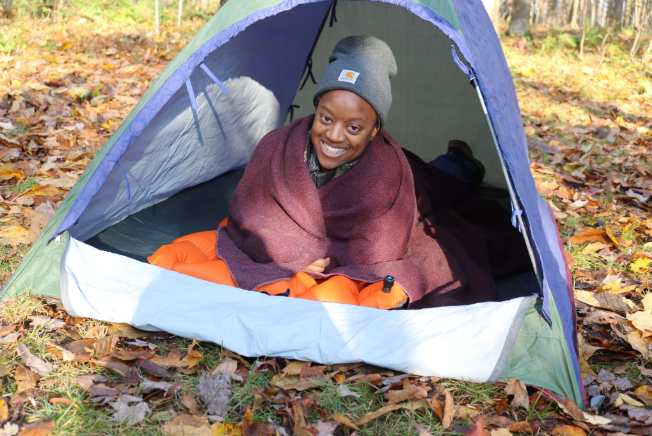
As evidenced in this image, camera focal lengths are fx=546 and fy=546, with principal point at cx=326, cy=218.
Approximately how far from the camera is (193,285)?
6.69 feet

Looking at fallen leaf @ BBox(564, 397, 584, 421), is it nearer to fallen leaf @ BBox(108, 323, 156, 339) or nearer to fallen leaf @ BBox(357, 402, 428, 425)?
fallen leaf @ BBox(357, 402, 428, 425)

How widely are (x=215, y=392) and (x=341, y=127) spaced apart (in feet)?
4.00

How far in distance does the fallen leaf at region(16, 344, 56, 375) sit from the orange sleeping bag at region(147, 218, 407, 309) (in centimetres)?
58

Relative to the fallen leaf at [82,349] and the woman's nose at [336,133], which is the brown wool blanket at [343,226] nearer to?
the woman's nose at [336,133]

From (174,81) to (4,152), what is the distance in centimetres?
217

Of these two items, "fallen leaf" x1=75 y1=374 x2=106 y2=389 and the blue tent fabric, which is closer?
"fallen leaf" x1=75 y1=374 x2=106 y2=389

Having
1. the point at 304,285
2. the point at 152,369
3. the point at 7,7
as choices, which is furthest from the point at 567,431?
the point at 7,7

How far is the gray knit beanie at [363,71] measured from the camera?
2303 millimetres

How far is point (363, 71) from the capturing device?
91.7 inches

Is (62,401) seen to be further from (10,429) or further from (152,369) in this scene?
(152,369)

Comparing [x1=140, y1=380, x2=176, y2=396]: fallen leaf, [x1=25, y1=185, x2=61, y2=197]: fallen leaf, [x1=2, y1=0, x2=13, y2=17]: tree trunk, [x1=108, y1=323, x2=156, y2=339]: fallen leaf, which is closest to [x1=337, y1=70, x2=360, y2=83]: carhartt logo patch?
[x1=108, y1=323, x2=156, y2=339]: fallen leaf

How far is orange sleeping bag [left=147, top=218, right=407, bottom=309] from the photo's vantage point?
2189mm

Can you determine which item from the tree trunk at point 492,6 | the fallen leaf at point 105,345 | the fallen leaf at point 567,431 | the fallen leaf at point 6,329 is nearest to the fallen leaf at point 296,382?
the fallen leaf at point 105,345

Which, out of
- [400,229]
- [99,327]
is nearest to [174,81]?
[99,327]
